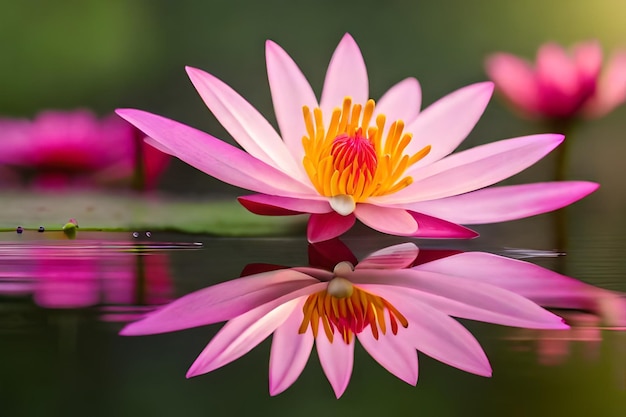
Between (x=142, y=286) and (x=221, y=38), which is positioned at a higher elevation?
(x=221, y=38)

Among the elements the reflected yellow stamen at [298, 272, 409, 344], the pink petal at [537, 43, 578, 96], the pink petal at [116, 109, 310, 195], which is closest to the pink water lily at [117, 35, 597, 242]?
the pink petal at [116, 109, 310, 195]

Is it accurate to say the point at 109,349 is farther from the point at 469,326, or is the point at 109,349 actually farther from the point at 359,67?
the point at 359,67

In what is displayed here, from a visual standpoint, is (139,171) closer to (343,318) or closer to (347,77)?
(347,77)

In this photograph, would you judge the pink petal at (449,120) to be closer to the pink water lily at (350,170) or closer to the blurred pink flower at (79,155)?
the pink water lily at (350,170)

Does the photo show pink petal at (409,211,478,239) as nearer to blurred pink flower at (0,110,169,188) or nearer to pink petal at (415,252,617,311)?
pink petal at (415,252,617,311)

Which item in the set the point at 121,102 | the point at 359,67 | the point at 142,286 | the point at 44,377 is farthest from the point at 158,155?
the point at 44,377

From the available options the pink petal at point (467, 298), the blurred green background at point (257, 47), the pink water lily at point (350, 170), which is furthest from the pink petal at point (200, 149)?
the blurred green background at point (257, 47)

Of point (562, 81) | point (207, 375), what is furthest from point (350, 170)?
point (562, 81)
